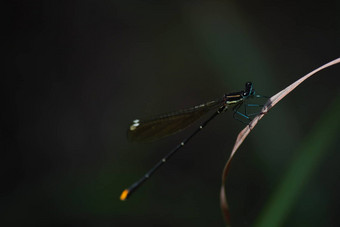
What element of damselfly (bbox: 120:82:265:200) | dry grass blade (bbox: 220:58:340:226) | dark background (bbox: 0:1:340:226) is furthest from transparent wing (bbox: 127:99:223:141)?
dry grass blade (bbox: 220:58:340:226)

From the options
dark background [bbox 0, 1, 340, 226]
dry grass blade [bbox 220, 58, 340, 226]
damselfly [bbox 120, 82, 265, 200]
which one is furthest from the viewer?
dark background [bbox 0, 1, 340, 226]

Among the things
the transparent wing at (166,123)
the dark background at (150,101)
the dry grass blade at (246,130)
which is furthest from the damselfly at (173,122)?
the dry grass blade at (246,130)

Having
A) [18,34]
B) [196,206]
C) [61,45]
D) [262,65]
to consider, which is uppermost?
[18,34]

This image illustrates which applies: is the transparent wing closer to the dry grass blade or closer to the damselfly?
the damselfly

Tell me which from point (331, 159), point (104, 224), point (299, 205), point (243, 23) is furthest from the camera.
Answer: point (243, 23)

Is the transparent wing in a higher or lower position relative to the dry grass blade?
higher

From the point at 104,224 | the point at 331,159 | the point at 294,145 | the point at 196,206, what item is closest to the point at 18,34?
the point at 104,224

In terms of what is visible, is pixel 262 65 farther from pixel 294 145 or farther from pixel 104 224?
pixel 104 224

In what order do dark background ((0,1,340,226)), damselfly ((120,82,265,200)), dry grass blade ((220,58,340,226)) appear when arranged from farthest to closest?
dark background ((0,1,340,226)) < damselfly ((120,82,265,200)) < dry grass blade ((220,58,340,226))

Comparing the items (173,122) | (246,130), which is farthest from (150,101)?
(246,130)
